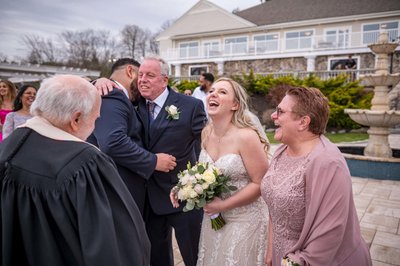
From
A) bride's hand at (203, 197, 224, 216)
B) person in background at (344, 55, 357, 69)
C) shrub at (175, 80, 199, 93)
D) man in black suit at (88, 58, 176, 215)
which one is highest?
person in background at (344, 55, 357, 69)

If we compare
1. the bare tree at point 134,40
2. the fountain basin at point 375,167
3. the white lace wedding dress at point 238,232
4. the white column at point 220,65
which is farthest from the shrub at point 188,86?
the bare tree at point 134,40

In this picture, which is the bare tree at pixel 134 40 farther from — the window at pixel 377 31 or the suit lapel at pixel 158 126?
the suit lapel at pixel 158 126

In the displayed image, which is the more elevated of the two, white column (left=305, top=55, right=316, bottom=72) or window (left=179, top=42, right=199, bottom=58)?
window (left=179, top=42, right=199, bottom=58)

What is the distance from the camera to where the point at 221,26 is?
105ft

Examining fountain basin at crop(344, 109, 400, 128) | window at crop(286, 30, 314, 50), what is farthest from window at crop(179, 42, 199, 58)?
fountain basin at crop(344, 109, 400, 128)

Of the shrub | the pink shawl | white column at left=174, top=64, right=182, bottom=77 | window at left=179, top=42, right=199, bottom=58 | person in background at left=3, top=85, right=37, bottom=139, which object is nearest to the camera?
the pink shawl

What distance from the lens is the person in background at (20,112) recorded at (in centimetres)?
518

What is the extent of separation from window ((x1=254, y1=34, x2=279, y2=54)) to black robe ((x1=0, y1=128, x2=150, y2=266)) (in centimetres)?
2925

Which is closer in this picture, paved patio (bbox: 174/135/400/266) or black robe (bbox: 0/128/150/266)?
black robe (bbox: 0/128/150/266)

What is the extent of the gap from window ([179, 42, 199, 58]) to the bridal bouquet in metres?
31.7

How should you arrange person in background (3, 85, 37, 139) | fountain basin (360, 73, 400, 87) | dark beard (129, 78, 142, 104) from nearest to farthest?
1. dark beard (129, 78, 142, 104)
2. person in background (3, 85, 37, 139)
3. fountain basin (360, 73, 400, 87)

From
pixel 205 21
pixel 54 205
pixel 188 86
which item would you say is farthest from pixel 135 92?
pixel 205 21

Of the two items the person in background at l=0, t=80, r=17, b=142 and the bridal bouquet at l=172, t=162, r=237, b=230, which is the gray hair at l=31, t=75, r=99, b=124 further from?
the person in background at l=0, t=80, r=17, b=142

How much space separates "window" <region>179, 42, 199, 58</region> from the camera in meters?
33.2
